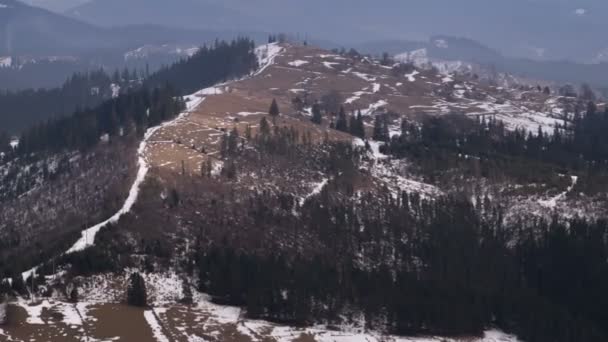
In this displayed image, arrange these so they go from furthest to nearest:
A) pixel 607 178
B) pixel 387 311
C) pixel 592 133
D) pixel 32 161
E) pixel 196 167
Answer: pixel 592 133
pixel 32 161
pixel 607 178
pixel 196 167
pixel 387 311

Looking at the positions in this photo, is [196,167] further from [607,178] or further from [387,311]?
[607,178]

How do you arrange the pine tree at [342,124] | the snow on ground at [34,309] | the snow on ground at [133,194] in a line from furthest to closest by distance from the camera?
the pine tree at [342,124], the snow on ground at [133,194], the snow on ground at [34,309]

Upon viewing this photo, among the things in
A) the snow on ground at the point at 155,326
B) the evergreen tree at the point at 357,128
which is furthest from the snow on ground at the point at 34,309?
the evergreen tree at the point at 357,128

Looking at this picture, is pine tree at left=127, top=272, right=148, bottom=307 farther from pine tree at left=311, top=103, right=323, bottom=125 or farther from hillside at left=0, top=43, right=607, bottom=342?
pine tree at left=311, top=103, right=323, bottom=125

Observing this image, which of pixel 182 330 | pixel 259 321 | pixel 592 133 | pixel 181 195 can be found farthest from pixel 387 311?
pixel 592 133

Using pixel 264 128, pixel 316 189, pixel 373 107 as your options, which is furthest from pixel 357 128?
pixel 316 189

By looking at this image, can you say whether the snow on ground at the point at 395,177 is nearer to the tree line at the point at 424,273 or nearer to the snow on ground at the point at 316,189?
the tree line at the point at 424,273

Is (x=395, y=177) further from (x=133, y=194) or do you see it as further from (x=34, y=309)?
(x=34, y=309)
